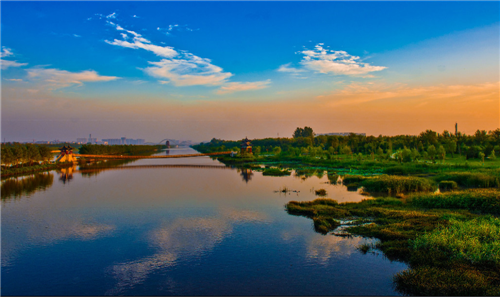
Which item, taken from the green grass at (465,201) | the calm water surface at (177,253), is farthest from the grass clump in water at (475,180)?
the calm water surface at (177,253)

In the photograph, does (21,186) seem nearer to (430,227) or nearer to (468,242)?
(430,227)

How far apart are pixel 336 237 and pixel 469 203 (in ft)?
25.4

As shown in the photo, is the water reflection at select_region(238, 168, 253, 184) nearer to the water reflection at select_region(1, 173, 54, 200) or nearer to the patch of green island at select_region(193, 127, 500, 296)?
the patch of green island at select_region(193, 127, 500, 296)

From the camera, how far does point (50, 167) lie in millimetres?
37906

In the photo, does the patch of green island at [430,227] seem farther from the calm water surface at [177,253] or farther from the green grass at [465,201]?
the calm water surface at [177,253]

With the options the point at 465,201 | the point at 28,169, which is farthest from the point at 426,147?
the point at 28,169

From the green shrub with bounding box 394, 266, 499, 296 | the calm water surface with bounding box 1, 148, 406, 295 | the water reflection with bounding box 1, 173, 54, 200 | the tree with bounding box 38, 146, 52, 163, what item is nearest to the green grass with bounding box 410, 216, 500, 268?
the green shrub with bounding box 394, 266, 499, 296

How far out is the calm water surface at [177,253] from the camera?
7477 mm

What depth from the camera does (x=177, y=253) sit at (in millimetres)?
9469

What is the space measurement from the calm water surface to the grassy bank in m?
0.60

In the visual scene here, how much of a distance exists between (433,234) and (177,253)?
7953mm

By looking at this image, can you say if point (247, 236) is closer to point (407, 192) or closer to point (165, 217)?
point (165, 217)

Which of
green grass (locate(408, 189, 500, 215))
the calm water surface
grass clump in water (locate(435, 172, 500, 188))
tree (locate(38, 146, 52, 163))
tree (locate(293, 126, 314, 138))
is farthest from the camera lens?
tree (locate(293, 126, 314, 138))

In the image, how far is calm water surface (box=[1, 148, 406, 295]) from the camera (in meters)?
7.48
